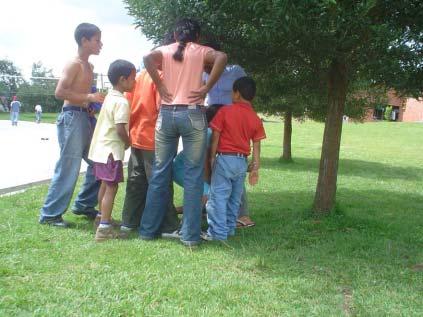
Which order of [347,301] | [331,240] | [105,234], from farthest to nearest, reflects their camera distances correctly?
[331,240]
[105,234]
[347,301]

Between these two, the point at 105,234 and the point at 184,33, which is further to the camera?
the point at 105,234

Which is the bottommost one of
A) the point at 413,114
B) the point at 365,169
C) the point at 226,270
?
the point at 413,114

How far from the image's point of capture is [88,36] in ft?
17.9

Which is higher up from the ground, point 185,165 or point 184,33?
point 184,33

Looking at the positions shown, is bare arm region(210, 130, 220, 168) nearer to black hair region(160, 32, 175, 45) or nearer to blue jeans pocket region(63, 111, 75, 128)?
black hair region(160, 32, 175, 45)

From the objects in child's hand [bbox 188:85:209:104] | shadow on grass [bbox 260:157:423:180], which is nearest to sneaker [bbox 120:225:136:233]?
child's hand [bbox 188:85:209:104]

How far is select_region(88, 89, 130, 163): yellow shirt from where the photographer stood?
16.3 feet

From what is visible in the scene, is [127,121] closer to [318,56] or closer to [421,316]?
[318,56]

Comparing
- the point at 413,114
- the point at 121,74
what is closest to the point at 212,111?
the point at 121,74

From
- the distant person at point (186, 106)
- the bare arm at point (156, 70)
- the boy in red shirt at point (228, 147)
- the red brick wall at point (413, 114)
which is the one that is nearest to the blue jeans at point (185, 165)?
the distant person at point (186, 106)

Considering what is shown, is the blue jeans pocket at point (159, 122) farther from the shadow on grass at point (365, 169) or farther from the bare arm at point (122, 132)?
the shadow on grass at point (365, 169)

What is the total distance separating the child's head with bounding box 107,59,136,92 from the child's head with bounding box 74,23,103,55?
20.2 inches

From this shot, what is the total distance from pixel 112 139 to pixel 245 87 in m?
1.38

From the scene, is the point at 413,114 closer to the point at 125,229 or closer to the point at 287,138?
the point at 287,138
